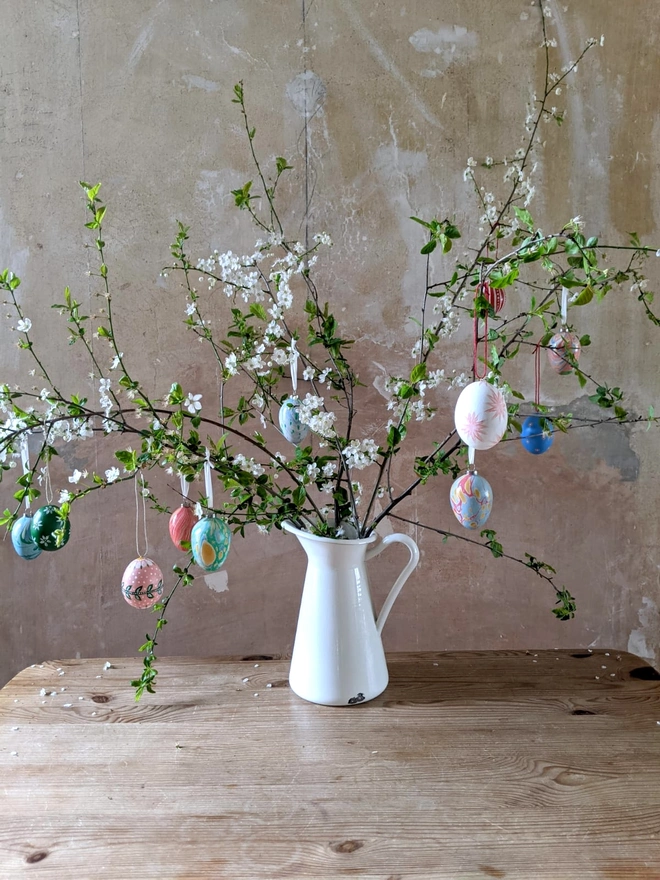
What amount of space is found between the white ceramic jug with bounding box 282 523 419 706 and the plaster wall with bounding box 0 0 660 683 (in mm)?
617

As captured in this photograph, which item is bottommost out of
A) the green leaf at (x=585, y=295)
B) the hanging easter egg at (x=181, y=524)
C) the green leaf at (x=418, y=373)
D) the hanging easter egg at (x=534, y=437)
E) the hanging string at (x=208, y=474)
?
the hanging easter egg at (x=181, y=524)

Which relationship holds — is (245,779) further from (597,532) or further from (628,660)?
(597,532)

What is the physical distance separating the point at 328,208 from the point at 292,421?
0.74m

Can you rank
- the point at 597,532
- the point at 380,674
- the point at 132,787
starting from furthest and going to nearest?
1. the point at 597,532
2. the point at 380,674
3. the point at 132,787

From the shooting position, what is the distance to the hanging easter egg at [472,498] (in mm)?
1146

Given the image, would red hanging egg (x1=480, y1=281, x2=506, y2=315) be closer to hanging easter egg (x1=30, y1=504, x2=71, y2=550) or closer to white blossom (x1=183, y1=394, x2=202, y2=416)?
white blossom (x1=183, y1=394, x2=202, y2=416)

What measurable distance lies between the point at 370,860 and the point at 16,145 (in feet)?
5.28

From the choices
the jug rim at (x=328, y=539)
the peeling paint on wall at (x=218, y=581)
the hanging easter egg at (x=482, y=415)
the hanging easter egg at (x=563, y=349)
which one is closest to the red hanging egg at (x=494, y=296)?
the hanging easter egg at (x=563, y=349)

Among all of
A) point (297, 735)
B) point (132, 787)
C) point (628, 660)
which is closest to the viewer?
point (132, 787)

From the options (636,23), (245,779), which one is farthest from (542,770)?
(636,23)

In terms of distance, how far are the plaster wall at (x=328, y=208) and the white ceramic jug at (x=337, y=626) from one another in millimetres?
617

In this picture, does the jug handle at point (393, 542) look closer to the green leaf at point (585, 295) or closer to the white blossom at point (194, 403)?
the white blossom at point (194, 403)

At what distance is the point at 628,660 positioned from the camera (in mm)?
1291

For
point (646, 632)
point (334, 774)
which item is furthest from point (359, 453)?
point (646, 632)
